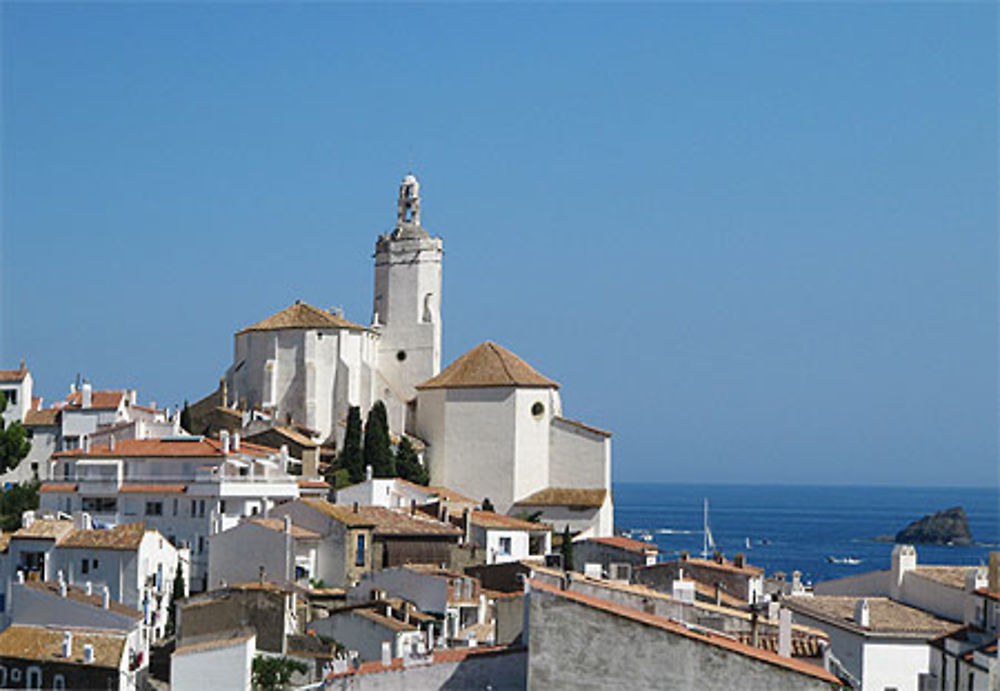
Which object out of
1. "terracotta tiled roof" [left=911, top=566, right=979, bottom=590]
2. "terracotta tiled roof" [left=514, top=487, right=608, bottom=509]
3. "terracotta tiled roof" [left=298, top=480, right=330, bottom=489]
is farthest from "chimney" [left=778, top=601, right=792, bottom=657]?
"terracotta tiled roof" [left=514, top=487, right=608, bottom=509]

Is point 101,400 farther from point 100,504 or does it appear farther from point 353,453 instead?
point 100,504

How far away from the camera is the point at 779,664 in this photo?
Answer: 17.2 meters

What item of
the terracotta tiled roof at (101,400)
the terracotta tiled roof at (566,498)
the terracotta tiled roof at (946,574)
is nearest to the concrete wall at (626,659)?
the terracotta tiled roof at (946,574)

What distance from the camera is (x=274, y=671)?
29.1 m

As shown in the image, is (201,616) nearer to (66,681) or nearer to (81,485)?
(66,681)

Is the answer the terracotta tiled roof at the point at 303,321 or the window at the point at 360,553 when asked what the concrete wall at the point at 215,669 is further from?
the terracotta tiled roof at the point at 303,321

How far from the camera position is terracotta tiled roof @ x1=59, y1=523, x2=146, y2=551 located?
40312mm

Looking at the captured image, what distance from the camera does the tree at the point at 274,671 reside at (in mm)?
28641

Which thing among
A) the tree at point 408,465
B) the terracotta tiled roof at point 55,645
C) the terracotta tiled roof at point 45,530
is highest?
the tree at point 408,465

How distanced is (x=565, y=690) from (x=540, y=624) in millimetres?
700

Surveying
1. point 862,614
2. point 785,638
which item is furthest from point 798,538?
point 785,638

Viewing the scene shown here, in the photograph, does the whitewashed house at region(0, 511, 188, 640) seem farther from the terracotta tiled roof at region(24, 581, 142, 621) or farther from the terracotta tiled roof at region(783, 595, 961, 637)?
the terracotta tiled roof at region(783, 595, 961, 637)

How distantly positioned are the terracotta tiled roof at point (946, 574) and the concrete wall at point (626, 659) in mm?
13341

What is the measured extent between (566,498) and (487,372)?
20.6ft
